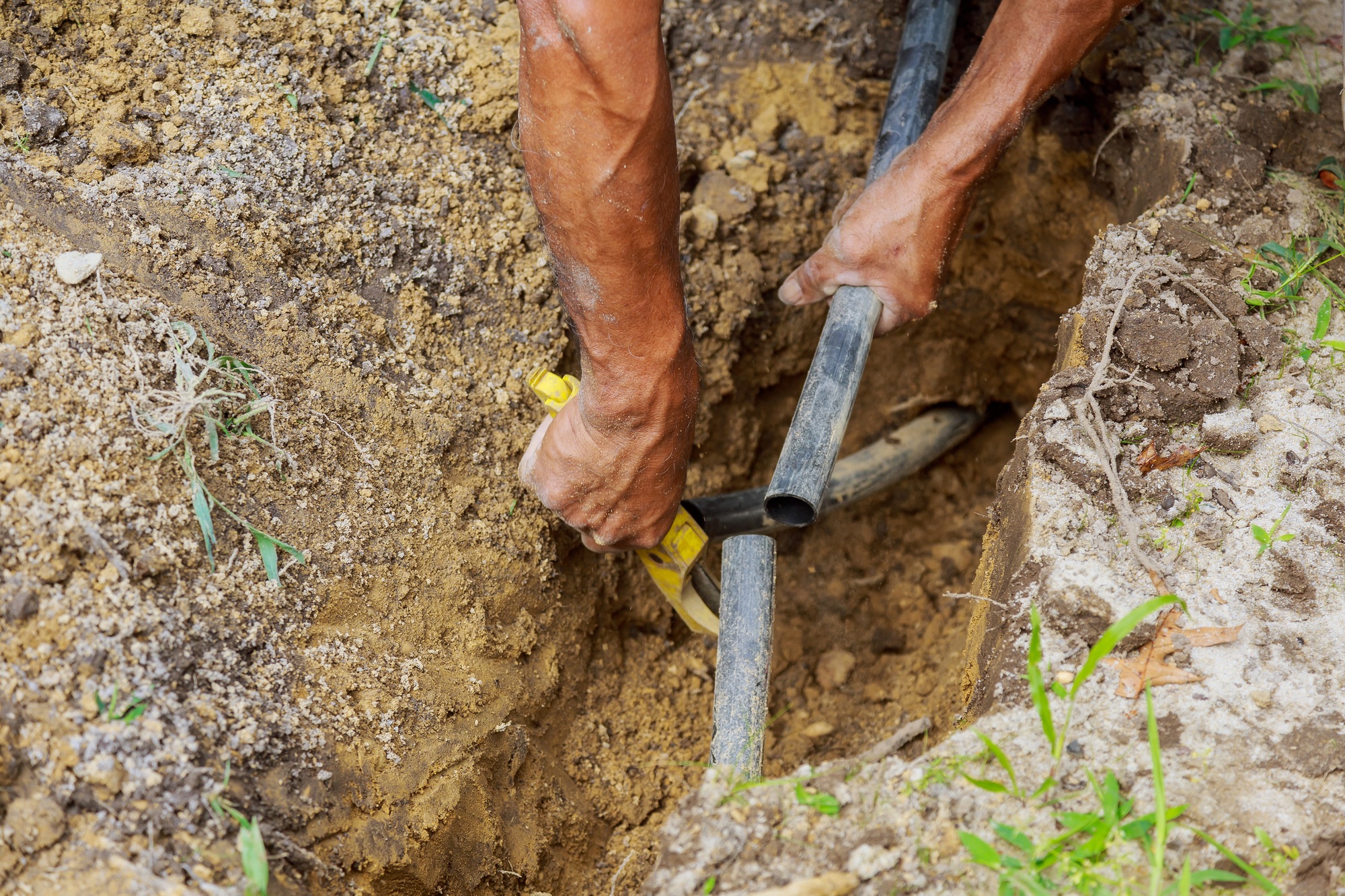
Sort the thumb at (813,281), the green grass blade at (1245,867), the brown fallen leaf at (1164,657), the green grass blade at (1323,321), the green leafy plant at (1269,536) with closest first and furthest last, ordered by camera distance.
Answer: the green grass blade at (1245,867) < the brown fallen leaf at (1164,657) < the green leafy plant at (1269,536) < the green grass blade at (1323,321) < the thumb at (813,281)

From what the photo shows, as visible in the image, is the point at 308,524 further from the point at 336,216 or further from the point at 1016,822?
the point at 1016,822

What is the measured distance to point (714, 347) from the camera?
7.50 ft

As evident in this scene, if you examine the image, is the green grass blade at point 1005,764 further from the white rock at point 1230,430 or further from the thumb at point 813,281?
the thumb at point 813,281

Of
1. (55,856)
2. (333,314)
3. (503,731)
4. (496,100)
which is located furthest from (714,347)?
(55,856)

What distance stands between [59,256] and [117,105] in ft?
1.32

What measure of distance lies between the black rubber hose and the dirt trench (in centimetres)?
20

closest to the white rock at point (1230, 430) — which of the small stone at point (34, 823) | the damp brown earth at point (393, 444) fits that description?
the damp brown earth at point (393, 444)

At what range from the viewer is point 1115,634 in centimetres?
125

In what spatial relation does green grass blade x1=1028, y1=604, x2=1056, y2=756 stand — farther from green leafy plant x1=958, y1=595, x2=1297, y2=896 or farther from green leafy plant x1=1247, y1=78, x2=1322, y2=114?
green leafy plant x1=1247, y1=78, x2=1322, y2=114

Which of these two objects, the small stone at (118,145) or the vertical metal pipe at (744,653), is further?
the small stone at (118,145)

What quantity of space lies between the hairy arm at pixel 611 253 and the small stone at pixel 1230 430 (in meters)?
0.89

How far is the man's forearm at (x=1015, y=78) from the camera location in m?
1.78

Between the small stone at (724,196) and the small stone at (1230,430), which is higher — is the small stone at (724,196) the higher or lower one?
the lower one

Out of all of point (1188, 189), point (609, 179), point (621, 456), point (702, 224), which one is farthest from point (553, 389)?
point (1188, 189)
